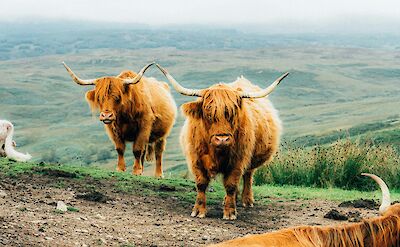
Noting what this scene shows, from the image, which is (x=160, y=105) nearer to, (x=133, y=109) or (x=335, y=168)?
(x=133, y=109)

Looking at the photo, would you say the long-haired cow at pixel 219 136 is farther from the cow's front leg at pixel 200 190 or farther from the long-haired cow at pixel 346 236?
the long-haired cow at pixel 346 236

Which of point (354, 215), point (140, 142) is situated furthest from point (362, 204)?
Answer: point (140, 142)

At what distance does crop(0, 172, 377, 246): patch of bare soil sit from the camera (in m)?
7.19

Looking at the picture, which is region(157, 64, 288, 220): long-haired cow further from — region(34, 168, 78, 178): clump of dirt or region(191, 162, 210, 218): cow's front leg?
region(34, 168, 78, 178): clump of dirt

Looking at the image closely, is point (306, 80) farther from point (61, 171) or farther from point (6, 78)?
point (61, 171)

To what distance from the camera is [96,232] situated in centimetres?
754

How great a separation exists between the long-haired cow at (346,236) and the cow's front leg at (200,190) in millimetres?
3696

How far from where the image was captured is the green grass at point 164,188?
402 inches

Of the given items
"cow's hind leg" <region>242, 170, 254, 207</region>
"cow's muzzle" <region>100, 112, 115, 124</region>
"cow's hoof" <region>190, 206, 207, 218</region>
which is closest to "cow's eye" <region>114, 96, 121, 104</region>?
"cow's muzzle" <region>100, 112, 115, 124</region>

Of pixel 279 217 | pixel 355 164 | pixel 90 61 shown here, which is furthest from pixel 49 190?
pixel 90 61

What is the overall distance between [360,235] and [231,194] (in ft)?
13.3

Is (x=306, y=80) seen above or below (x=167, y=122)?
below

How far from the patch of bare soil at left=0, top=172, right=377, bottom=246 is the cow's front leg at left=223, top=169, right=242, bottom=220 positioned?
0.11 meters

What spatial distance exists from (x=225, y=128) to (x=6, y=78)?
119m
